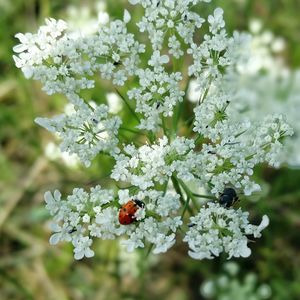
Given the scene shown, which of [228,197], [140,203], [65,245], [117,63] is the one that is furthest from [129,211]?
[65,245]

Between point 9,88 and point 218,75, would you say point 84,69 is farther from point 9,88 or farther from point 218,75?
point 9,88

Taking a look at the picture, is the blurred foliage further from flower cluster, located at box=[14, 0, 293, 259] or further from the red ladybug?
the red ladybug

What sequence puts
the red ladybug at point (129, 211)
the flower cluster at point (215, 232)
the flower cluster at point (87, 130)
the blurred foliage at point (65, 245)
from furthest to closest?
the blurred foliage at point (65, 245)
the flower cluster at point (87, 130)
the flower cluster at point (215, 232)
the red ladybug at point (129, 211)

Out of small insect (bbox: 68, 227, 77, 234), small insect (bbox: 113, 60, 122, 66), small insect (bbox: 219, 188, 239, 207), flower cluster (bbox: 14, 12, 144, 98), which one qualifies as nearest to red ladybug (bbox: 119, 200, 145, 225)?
small insect (bbox: 68, 227, 77, 234)

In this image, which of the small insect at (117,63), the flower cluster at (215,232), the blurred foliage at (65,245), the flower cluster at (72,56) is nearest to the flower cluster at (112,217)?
the flower cluster at (215,232)

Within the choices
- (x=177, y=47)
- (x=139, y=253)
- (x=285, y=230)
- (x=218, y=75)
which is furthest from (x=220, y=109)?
(x=285, y=230)

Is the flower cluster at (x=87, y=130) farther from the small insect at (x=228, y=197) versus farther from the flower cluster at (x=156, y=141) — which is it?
the small insect at (x=228, y=197)
